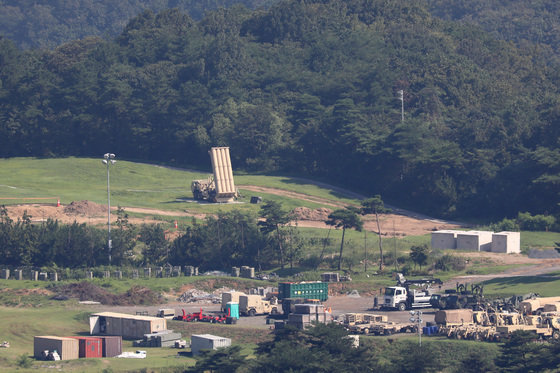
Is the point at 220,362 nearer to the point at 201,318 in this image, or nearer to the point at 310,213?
the point at 201,318

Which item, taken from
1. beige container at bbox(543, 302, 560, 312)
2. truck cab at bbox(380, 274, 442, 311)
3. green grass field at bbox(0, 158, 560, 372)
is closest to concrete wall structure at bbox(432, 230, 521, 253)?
green grass field at bbox(0, 158, 560, 372)

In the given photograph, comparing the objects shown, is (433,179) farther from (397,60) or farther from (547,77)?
(547,77)

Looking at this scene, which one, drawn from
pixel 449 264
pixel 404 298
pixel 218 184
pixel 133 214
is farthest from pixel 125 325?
pixel 218 184

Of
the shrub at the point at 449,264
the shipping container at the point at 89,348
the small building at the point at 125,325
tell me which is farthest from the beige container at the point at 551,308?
the shipping container at the point at 89,348

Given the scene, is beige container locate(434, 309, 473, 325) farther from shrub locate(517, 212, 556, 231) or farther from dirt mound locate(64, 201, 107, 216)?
dirt mound locate(64, 201, 107, 216)

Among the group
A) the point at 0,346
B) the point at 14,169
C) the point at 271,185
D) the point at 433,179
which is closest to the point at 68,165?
the point at 14,169

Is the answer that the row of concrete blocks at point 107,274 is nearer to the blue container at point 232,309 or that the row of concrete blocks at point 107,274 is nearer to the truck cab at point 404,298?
the blue container at point 232,309
